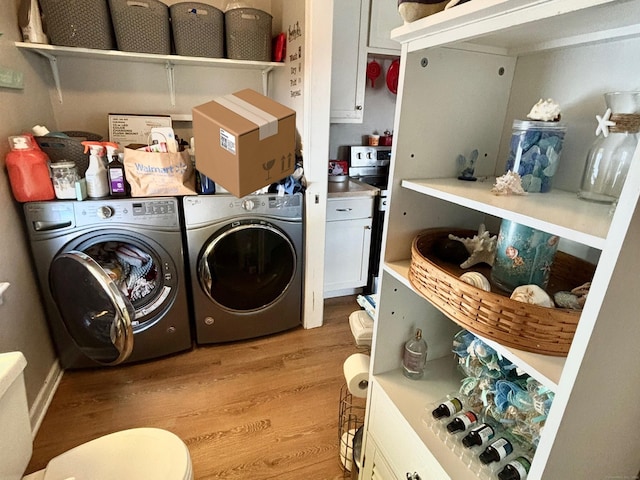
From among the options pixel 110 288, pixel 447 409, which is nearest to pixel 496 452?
pixel 447 409

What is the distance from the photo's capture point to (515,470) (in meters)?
0.81

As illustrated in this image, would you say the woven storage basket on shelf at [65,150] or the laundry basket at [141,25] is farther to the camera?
the laundry basket at [141,25]

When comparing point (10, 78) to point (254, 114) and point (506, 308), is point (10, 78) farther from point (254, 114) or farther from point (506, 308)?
point (506, 308)

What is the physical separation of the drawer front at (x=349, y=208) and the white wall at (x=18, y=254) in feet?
5.59

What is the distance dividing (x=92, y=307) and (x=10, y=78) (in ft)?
3.66

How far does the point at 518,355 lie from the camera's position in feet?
2.23

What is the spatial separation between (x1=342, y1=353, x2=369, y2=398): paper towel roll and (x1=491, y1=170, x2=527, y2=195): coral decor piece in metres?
0.86

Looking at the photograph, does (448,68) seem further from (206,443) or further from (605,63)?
(206,443)

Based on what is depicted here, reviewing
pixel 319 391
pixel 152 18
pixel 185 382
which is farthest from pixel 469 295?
pixel 152 18

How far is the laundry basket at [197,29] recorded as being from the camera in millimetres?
1994

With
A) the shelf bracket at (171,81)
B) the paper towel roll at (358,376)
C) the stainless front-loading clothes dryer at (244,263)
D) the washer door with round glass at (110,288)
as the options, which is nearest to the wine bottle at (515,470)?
the paper towel roll at (358,376)

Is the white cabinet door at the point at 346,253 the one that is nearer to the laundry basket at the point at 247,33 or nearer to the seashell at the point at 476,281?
the laundry basket at the point at 247,33

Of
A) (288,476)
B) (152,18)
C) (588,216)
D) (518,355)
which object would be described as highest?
(152,18)

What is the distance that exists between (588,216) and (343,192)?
188 cm
